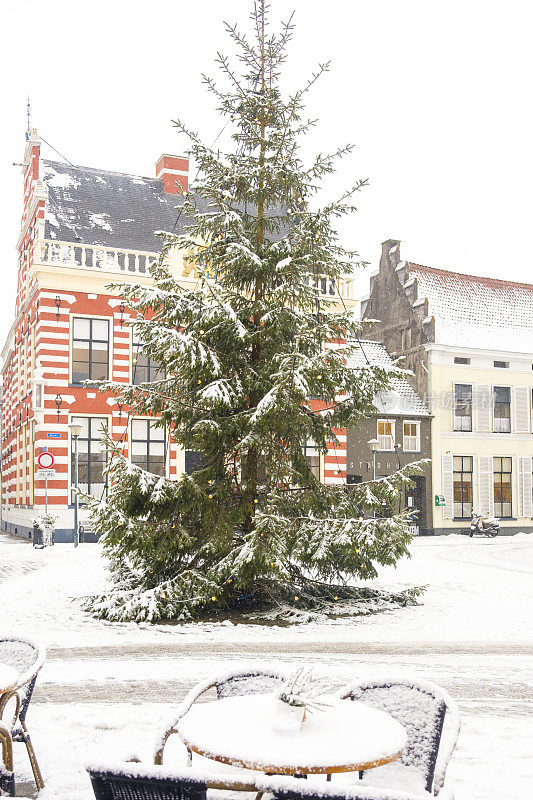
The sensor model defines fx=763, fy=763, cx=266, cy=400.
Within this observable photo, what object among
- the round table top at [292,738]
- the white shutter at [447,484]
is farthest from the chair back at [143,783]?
the white shutter at [447,484]

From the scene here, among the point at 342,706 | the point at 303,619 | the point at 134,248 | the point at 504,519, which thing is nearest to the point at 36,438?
the point at 134,248

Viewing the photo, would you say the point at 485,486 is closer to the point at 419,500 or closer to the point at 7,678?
the point at 419,500

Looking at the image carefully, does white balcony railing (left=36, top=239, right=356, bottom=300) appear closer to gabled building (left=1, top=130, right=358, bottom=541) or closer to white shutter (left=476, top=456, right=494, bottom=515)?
gabled building (left=1, top=130, right=358, bottom=541)

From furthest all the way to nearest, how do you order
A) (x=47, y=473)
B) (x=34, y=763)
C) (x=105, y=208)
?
(x=105, y=208), (x=47, y=473), (x=34, y=763)

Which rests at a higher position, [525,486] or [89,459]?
[89,459]

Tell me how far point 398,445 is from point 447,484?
308 centimetres

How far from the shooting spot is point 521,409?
36.1m

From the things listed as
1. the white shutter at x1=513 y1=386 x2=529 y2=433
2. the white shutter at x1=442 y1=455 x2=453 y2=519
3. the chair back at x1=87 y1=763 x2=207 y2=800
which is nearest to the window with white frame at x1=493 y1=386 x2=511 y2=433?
the white shutter at x1=513 y1=386 x2=529 y2=433

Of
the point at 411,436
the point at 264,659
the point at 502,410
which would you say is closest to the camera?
the point at 264,659

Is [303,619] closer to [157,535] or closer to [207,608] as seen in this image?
[207,608]

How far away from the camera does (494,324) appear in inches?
1459

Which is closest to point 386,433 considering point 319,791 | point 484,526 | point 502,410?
point 484,526

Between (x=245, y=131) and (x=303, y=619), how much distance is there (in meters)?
7.52

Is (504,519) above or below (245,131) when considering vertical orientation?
below
